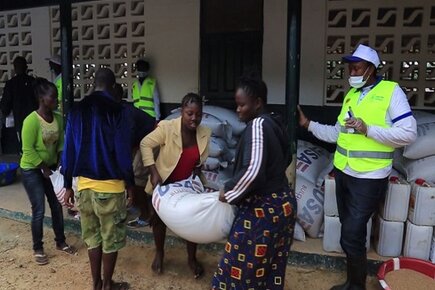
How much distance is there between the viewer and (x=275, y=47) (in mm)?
5254

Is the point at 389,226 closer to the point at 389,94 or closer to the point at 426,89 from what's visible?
the point at 389,94

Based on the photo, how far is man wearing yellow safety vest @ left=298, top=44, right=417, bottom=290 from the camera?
2.76 metres

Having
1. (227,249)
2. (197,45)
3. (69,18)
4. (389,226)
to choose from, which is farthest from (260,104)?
(197,45)

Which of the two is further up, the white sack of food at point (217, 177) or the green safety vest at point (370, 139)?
the green safety vest at point (370, 139)

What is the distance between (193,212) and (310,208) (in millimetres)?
1469

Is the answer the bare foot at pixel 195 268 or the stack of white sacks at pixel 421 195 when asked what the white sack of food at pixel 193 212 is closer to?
the bare foot at pixel 195 268

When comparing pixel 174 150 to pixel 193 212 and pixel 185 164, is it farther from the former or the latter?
pixel 193 212

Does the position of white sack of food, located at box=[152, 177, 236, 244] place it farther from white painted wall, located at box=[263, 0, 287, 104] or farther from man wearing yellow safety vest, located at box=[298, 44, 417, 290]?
white painted wall, located at box=[263, 0, 287, 104]

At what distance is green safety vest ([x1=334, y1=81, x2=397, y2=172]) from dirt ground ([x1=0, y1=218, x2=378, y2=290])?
1101 mm

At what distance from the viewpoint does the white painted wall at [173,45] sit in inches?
227

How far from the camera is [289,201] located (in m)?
2.36

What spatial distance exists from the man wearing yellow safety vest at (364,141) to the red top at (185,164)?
1.06 meters

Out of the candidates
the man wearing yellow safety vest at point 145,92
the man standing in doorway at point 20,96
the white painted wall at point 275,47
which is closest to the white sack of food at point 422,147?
the white painted wall at point 275,47

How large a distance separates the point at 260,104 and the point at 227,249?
84cm
